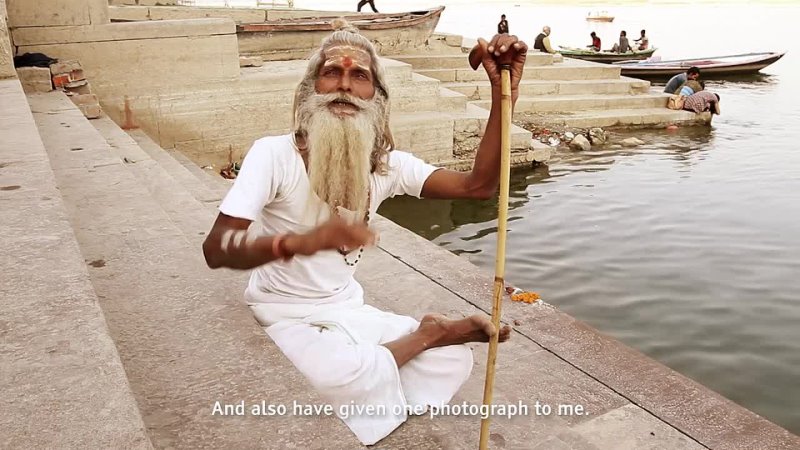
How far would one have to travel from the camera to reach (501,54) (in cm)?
207

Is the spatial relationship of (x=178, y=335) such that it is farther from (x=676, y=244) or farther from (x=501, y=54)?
(x=676, y=244)

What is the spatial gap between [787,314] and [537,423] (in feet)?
12.1

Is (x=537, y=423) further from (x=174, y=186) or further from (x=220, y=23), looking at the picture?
(x=220, y=23)

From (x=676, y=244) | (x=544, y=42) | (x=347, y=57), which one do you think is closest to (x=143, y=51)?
(x=347, y=57)

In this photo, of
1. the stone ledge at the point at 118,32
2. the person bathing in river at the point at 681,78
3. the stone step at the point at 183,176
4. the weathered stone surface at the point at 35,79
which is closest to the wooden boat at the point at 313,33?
the stone ledge at the point at 118,32

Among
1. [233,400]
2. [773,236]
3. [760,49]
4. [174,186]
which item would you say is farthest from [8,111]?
[760,49]

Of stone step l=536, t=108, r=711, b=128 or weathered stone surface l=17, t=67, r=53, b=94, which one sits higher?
weathered stone surface l=17, t=67, r=53, b=94

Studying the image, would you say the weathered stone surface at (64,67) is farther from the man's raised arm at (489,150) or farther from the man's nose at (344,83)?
the man's raised arm at (489,150)

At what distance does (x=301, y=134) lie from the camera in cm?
234

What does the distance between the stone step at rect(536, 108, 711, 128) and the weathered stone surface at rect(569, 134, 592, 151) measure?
32.5 inches

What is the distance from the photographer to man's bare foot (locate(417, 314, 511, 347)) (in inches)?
88.0

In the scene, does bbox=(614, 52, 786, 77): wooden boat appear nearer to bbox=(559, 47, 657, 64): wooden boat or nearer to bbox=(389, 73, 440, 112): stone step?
bbox=(559, 47, 657, 64): wooden boat

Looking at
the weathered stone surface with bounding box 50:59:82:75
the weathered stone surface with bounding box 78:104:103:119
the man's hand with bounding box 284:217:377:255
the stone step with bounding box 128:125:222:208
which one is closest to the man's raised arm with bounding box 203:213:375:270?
the man's hand with bounding box 284:217:377:255

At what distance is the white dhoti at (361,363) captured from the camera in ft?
6.89
